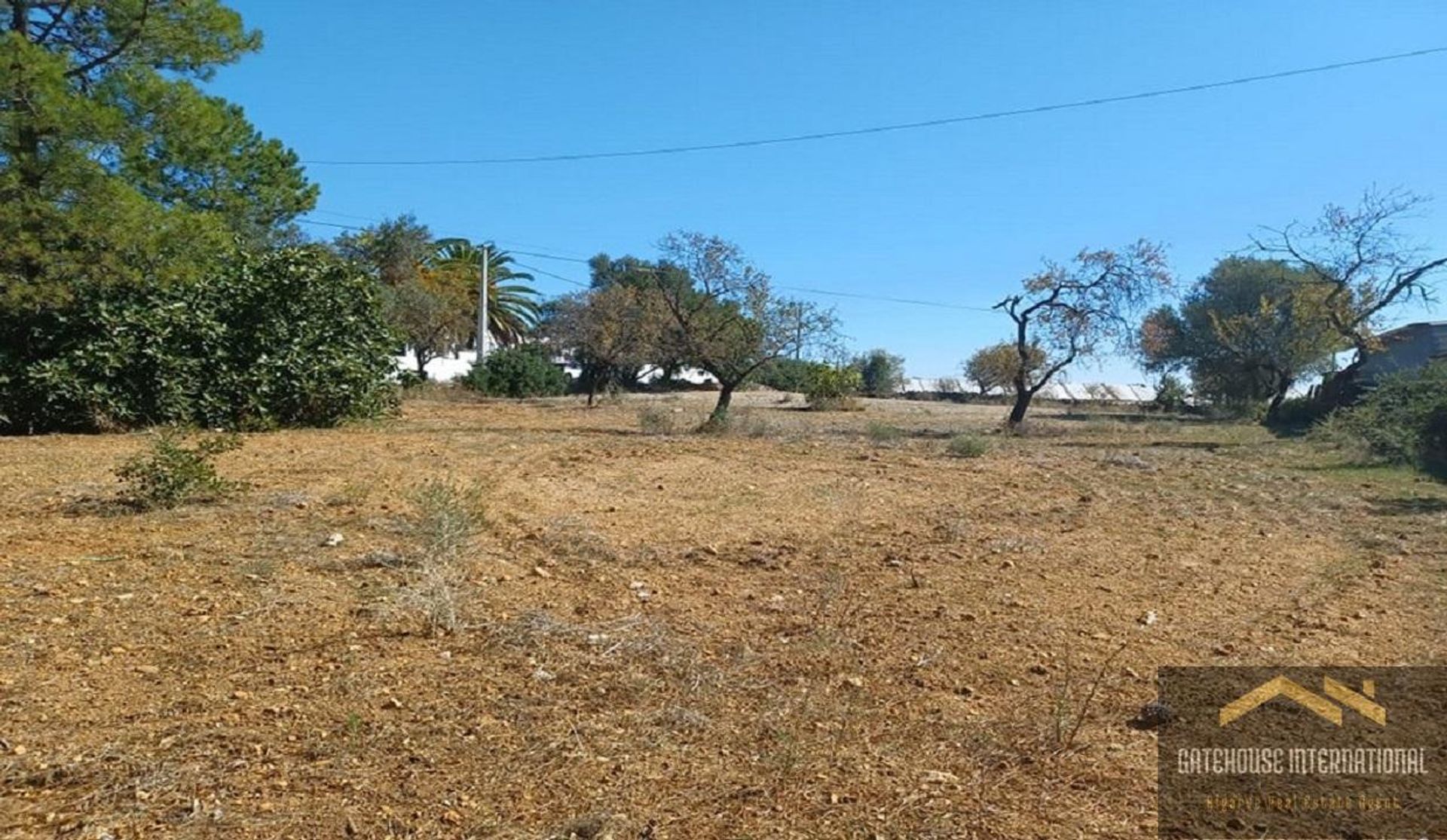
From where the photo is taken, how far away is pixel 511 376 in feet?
100

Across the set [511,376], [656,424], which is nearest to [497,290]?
[511,376]

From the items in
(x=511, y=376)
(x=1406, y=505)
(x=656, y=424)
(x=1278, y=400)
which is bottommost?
(x=1406, y=505)

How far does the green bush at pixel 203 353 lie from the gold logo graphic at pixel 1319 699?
12843 millimetres

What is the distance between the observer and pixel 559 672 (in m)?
3.36

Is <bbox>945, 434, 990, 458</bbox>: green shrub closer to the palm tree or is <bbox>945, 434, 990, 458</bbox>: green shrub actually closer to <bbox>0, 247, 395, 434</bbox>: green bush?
<bbox>0, 247, 395, 434</bbox>: green bush

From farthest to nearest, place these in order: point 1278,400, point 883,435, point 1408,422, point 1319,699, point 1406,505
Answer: point 1278,400 → point 883,435 → point 1408,422 → point 1406,505 → point 1319,699

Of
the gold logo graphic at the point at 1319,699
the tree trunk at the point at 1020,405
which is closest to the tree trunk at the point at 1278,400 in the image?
the tree trunk at the point at 1020,405

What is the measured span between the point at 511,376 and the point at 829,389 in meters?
11.4

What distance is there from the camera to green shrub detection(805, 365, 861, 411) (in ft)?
93.8

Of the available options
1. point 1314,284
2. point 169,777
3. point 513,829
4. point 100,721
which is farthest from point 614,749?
point 1314,284

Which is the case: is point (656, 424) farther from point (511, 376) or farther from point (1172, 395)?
point (1172, 395)

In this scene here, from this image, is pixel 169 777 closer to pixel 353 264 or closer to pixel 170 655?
pixel 170 655

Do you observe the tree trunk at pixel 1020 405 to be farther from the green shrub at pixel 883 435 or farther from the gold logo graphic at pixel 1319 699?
the gold logo graphic at pixel 1319 699

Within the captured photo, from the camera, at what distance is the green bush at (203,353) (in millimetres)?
11398
